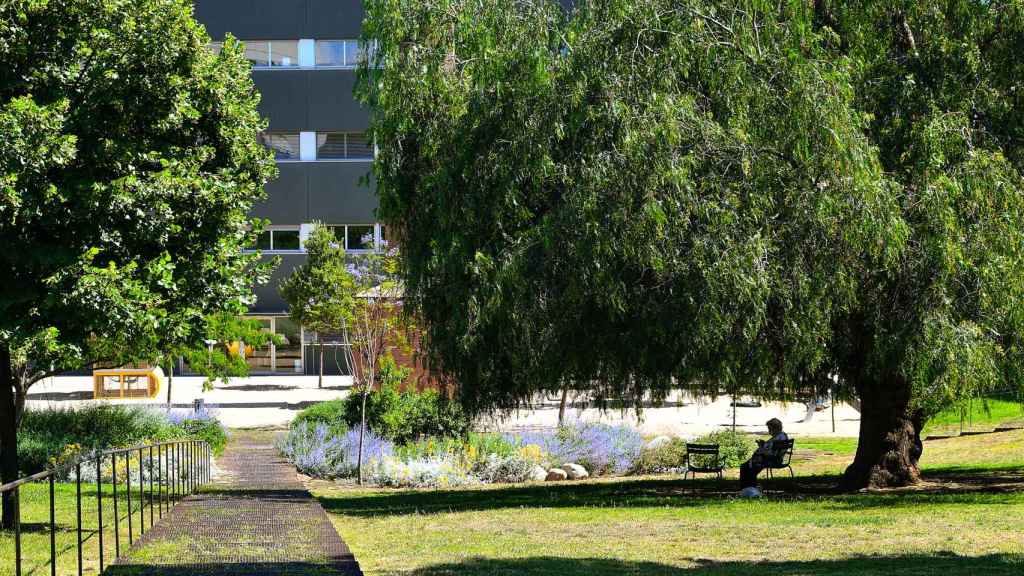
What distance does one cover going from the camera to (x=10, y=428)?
1380 cm

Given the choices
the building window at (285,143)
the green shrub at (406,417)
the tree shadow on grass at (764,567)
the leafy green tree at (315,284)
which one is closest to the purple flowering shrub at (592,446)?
the green shrub at (406,417)

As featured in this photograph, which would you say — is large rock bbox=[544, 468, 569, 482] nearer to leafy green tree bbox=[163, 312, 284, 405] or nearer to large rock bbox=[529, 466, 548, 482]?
large rock bbox=[529, 466, 548, 482]

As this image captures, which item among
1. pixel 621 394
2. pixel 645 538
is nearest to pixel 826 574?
pixel 645 538

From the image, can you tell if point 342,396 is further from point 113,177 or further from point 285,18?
point 113,177

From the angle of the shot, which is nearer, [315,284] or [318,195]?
[315,284]

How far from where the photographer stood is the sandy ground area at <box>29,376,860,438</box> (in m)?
30.7

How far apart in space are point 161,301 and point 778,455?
9094 mm

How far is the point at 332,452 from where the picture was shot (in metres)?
22.3

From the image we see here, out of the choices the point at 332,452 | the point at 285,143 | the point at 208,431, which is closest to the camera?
the point at 332,452

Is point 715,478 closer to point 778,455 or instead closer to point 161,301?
point 778,455

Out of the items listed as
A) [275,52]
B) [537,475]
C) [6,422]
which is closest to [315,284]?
[275,52]

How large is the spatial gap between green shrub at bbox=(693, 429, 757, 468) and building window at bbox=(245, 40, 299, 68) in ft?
110

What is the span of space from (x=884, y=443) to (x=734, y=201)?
5.01m

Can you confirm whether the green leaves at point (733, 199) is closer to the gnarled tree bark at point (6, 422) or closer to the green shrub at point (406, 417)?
the gnarled tree bark at point (6, 422)
